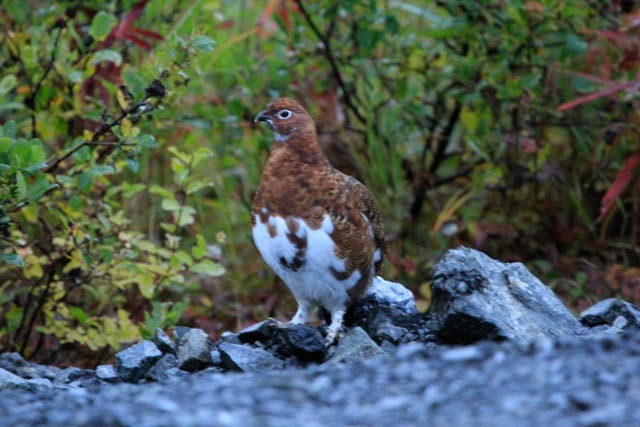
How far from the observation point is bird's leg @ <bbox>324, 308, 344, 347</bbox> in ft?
14.3

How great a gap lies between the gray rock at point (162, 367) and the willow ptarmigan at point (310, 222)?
0.54m

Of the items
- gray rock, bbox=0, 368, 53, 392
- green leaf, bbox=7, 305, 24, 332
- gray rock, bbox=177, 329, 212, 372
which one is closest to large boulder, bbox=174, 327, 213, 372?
gray rock, bbox=177, 329, 212, 372

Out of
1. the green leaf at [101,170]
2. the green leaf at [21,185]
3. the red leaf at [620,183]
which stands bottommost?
the red leaf at [620,183]

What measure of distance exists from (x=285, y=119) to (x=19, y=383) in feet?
4.72

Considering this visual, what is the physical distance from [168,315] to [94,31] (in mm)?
1323

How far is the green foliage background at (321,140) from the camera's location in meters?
5.31

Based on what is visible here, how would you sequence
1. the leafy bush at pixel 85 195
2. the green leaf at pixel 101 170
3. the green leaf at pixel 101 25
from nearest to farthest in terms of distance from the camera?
the green leaf at pixel 101 170 → the leafy bush at pixel 85 195 → the green leaf at pixel 101 25

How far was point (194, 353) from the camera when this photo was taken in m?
4.24

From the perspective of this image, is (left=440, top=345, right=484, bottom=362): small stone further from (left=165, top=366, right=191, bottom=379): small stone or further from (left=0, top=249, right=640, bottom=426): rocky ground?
(left=165, top=366, right=191, bottom=379): small stone

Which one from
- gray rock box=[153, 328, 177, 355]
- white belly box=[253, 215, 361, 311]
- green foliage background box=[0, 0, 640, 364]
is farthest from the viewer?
green foliage background box=[0, 0, 640, 364]

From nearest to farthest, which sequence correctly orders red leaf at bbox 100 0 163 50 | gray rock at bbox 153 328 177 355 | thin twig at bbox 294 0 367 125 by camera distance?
gray rock at bbox 153 328 177 355 < red leaf at bbox 100 0 163 50 < thin twig at bbox 294 0 367 125

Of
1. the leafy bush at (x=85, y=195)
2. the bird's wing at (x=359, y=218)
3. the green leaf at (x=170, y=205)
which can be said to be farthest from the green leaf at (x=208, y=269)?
the bird's wing at (x=359, y=218)

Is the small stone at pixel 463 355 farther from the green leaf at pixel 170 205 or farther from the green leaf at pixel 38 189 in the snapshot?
the green leaf at pixel 170 205

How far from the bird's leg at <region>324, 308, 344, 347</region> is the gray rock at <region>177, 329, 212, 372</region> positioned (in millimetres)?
462
